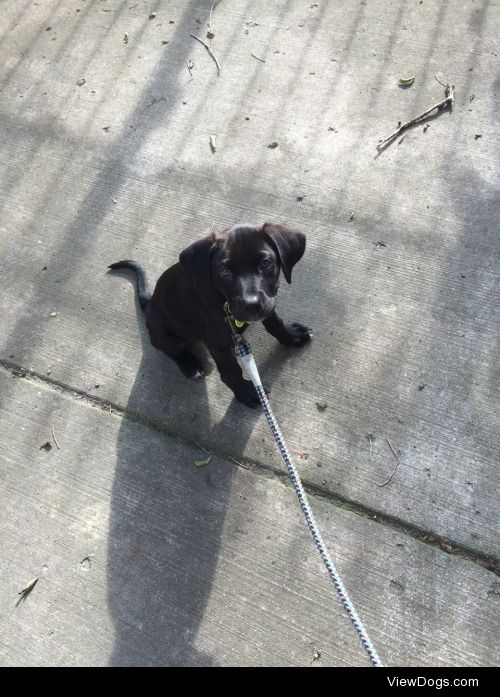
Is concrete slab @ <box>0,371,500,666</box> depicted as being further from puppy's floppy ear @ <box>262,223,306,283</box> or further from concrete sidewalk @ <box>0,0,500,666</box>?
puppy's floppy ear @ <box>262,223,306,283</box>

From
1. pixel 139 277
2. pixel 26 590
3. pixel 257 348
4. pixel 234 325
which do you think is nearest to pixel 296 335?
pixel 257 348

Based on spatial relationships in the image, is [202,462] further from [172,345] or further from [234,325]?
[234,325]

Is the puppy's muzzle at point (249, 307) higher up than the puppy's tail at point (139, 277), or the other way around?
the puppy's muzzle at point (249, 307)

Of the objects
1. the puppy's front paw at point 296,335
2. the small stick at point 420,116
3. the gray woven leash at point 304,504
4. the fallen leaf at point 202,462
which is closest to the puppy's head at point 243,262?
the gray woven leash at point 304,504

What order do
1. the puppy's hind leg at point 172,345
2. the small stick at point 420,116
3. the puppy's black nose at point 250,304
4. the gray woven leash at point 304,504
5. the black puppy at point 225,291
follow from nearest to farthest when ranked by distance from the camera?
1. the gray woven leash at point 304,504
2. the puppy's black nose at point 250,304
3. the black puppy at point 225,291
4. the puppy's hind leg at point 172,345
5. the small stick at point 420,116

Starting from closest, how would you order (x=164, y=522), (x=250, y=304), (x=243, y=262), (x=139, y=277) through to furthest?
(x=250, y=304)
(x=243, y=262)
(x=164, y=522)
(x=139, y=277)

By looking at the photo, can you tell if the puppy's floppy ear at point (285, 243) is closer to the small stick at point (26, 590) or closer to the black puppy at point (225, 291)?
the black puppy at point (225, 291)

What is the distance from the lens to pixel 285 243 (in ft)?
8.72

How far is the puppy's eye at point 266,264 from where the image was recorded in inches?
102

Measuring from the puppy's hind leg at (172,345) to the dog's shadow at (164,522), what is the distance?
0.28ft

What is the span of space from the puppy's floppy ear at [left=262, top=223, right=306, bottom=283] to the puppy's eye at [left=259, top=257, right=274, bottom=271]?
0.07 metres

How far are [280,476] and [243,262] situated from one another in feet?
3.88

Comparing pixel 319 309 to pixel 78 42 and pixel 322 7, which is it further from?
pixel 78 42

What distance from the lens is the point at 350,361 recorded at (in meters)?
3.26
